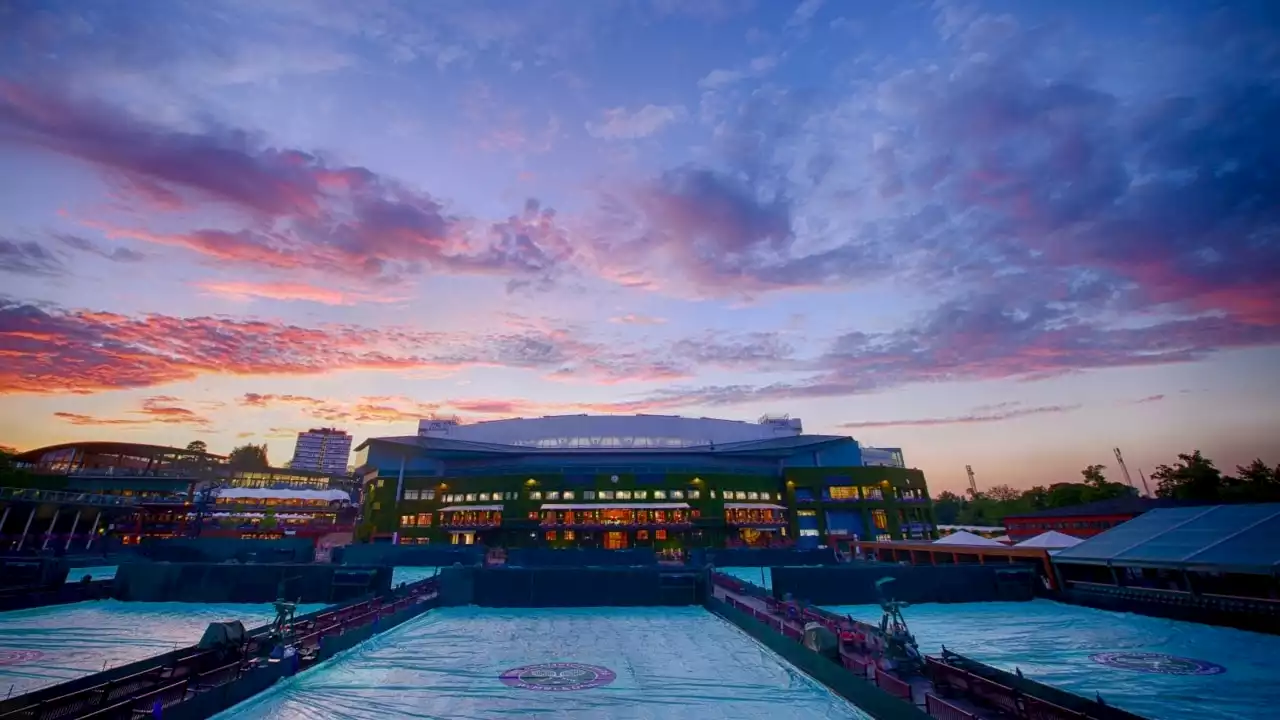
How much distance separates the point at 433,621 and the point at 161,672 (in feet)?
44.6

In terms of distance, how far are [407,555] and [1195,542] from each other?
5280 centimetres

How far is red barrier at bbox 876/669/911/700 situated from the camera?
1280 centimetres

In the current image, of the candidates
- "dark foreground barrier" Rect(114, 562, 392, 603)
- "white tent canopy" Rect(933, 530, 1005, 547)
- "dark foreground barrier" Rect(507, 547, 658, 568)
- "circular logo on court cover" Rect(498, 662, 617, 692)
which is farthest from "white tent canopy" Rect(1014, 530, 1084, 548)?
"dark foreground barrier" Rect(114, 562, 392, 603)

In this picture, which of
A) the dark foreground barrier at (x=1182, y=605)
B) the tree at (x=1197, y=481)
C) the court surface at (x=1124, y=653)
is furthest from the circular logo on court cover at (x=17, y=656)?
the tree at (x=1197, y=481)

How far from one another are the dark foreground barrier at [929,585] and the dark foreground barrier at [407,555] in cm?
2894

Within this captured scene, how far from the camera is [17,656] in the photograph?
1958cm

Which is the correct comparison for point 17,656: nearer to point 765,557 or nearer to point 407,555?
point 407,555

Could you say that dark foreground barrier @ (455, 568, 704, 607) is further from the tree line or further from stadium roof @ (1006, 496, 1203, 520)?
the tree line

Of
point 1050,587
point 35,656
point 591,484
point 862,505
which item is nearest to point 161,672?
point 35,656

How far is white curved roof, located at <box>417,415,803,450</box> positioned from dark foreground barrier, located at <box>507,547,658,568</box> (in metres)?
48.6

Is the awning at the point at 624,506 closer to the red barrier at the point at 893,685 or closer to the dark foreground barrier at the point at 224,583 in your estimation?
the dark foreground barrier at the point at 224,583

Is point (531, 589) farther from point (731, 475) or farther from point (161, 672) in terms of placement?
point (731, 475)

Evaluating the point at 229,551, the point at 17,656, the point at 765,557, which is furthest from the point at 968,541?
the point at 229,551

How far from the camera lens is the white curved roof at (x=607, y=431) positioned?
92000 mm
